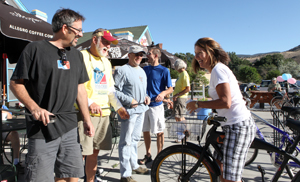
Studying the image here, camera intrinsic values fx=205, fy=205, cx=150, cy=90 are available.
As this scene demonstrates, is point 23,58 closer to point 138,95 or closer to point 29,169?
point 29,169

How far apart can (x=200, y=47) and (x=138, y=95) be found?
51.5 inches

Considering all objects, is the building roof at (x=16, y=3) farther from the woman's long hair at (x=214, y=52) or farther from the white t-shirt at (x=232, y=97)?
the white t-shirt at (x=232, y=97)

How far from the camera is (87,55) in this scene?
2500 mm

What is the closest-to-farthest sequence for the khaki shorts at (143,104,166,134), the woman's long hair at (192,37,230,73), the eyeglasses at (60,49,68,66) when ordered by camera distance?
the eyeglasses at (60,49,68,66) < the woman's long hair at (192,37,230,73) < the khaki shorts at (143,104,166,134)

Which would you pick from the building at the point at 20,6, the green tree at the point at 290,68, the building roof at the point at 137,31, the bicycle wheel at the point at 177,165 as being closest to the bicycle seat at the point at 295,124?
the bicycle wheel at the point at 177,165

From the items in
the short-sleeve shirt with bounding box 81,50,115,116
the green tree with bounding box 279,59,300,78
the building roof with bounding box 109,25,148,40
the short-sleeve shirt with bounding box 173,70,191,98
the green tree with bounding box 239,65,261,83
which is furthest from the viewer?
the green tree with bounding box 279,59,300,78

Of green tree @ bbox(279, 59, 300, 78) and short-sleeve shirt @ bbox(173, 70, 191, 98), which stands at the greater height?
green tree @ bbox(279, 59, 300, 78)

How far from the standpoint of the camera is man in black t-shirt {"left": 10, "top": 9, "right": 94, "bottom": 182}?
1590 mm

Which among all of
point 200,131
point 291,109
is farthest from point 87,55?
point 291,109

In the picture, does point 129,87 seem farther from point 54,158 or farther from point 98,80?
point 54,158

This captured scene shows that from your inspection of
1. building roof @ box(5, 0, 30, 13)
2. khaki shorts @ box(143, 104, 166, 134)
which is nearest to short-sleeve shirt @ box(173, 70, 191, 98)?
khaki shorts @ box(143, 104, 166, 134)

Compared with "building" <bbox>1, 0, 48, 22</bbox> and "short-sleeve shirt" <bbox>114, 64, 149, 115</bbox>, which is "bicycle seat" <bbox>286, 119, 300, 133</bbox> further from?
"building" <bbox>1, 0, 48, 22</bbox>

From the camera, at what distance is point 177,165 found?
8.05 ft

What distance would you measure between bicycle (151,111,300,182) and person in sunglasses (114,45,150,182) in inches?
23.5
